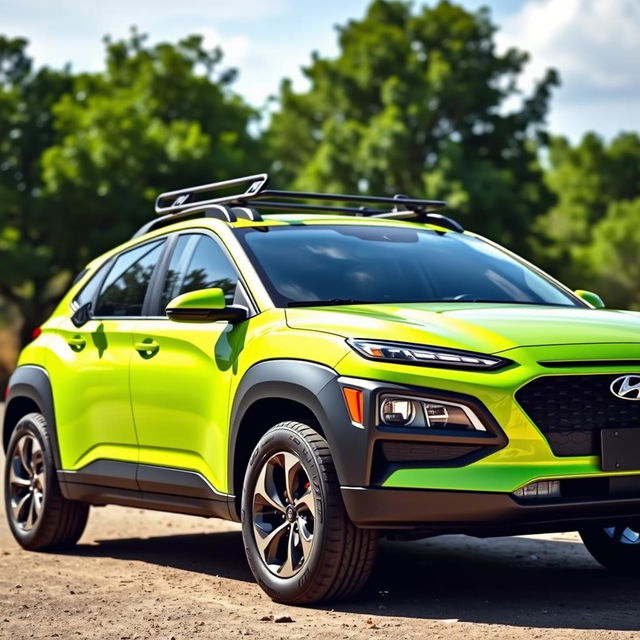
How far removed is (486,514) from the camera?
5434 millimetres

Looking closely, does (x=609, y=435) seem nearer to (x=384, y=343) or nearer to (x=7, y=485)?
(x=384, y=343)

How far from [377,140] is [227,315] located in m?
47.2

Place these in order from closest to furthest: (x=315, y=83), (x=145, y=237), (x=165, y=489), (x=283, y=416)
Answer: (x=283, y=416)
(x=165, y=489)
(x=145, y=237)
(x=315, y=83)

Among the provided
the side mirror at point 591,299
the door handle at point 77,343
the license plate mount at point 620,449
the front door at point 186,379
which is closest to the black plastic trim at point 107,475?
the front door at point 186,379

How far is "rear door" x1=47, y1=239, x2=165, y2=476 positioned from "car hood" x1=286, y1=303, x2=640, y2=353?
1.58 m

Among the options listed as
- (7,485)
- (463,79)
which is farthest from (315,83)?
→ (7,485)

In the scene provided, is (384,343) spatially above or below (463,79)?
below

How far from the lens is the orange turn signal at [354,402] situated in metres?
5.54

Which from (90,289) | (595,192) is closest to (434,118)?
(595,192)

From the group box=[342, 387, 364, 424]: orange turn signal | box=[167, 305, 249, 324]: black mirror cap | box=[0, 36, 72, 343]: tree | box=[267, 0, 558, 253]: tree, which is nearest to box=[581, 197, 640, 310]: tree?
box=[267, 0, 558, 253]: tree

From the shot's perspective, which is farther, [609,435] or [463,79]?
[463,79]

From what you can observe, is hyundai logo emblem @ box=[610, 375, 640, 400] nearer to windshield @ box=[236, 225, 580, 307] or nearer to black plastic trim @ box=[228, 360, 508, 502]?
black plastic trim @ box=[228, 360, 508, 502]

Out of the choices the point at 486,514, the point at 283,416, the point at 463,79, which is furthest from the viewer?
the point at 463,79

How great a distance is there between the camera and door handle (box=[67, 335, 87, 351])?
26.3ft
